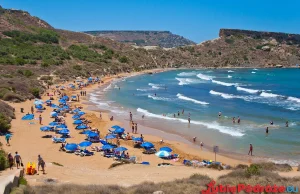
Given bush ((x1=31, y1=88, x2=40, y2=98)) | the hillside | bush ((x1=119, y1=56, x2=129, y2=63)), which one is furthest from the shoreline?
bush ((x1=119, y1=56, x2=129, y2=63))

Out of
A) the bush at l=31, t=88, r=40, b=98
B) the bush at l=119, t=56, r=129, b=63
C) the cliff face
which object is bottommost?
the bush at l=31, t=88, r=40, b=98

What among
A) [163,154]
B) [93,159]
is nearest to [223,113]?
[163,154]

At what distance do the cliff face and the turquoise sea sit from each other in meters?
86.0

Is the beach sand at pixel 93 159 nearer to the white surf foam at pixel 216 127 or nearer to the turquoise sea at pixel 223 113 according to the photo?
the turquoise sea at pixel 223 113

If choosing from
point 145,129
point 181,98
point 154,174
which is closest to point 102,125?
point 145,129

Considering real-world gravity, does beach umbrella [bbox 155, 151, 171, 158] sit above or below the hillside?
below

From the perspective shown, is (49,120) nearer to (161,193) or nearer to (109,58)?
(161,193)

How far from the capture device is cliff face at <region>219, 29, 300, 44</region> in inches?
5517

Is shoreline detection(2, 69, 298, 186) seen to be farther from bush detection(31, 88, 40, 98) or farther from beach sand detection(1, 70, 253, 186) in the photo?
bush detection(31, 88, 40, 98)

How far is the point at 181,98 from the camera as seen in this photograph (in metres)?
48.6

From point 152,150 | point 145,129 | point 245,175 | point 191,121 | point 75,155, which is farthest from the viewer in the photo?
point 191,121

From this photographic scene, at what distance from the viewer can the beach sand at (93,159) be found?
15.1 metres

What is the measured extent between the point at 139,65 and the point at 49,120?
228ft

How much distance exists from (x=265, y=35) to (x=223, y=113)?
117 metres
